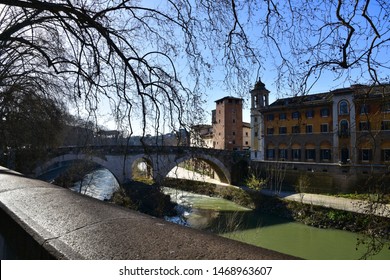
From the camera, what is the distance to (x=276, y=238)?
16.5 meters

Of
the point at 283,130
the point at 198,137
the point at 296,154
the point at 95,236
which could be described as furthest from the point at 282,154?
the point at 95,236

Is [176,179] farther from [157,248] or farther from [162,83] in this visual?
[157,248]

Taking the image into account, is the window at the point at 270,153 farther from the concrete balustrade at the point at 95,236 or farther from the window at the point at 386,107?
the concrete balustrade at the point at 95,236

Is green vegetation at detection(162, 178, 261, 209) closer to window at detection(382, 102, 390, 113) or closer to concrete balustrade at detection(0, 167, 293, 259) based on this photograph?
window at detection(382, 102, 390, 113)

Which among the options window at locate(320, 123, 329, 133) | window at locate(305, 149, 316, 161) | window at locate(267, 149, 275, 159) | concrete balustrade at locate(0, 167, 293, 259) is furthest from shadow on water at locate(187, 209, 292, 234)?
concrete balustrade at locate(0, 167, 293, 259)

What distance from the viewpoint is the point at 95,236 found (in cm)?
112

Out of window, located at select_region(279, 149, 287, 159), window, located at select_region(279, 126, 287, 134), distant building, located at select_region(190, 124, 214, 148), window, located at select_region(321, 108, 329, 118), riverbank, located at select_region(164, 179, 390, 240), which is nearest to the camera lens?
distant building, located at select_region(190, 124, 214, 148)

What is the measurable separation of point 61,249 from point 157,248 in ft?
1.07

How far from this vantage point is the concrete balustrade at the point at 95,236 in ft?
3.27

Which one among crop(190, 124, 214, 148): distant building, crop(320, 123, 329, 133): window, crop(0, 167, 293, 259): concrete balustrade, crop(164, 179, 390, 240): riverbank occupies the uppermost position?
crop(320, 123, 329, 133): window

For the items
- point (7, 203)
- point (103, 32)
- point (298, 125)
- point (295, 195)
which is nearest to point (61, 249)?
point (7, 203)

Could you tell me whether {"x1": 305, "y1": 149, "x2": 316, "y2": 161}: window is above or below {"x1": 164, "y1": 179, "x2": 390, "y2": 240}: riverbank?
above

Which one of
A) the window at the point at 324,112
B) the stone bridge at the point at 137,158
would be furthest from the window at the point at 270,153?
the window at the point at 324,112

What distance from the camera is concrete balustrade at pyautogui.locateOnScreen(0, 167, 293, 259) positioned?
996 mm
